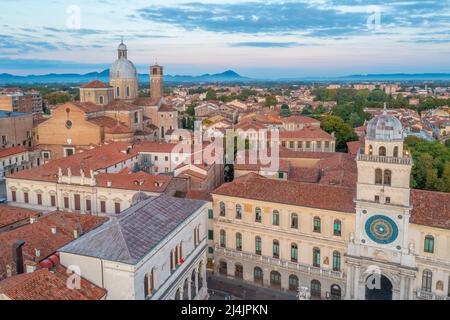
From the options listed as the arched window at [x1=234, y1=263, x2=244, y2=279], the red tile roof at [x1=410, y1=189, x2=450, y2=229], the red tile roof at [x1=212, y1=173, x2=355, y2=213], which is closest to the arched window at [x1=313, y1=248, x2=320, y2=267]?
the red tile roof at [x1=212, y1=173, x2=355, y2=213]

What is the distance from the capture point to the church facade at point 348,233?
86.1 feet

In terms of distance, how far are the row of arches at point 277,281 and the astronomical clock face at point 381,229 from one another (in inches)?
193

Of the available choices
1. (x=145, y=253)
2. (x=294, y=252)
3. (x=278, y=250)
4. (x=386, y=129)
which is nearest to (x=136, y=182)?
(x=278, y=250)

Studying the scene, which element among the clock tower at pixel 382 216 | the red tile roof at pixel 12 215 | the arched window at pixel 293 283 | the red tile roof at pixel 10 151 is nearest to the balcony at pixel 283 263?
the arched window at pixel 293 283

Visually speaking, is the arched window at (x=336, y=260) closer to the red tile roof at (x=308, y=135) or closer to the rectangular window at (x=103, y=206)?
the rectangular window at (x=103, y=206)

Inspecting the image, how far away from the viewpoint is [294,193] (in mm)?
31109

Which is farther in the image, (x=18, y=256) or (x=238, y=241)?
(x=238, y=241)

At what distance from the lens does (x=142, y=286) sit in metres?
20.7

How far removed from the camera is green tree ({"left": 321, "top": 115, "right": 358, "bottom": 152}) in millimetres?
72250

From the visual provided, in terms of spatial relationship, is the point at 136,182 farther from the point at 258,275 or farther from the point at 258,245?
the point at 258,275

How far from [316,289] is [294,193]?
714cm

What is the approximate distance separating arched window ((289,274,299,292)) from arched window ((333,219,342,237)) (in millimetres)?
4584

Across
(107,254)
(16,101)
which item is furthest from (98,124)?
(16,101)
